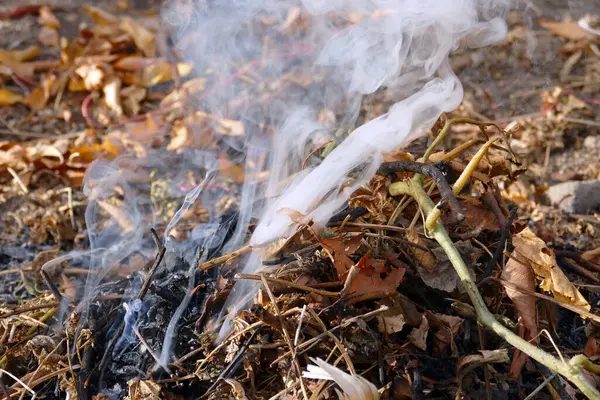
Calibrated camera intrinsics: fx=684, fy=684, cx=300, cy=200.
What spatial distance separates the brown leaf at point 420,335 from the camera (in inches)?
71.6

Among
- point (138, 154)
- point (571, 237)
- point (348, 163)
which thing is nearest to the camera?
point (348, 163)

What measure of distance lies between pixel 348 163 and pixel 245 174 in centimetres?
135

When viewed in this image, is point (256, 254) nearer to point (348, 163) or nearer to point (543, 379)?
point (348, 163)

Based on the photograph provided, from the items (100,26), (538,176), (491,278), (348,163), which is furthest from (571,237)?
(100,26)

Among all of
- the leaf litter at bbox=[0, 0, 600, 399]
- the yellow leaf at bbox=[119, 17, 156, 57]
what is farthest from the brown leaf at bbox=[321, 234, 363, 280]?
the yellow leaf at bbox=[119, 17, 156, 57]

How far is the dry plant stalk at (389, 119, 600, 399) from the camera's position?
1.53 metres

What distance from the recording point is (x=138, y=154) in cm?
360

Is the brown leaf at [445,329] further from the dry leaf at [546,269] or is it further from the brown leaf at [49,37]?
the brown leaf at [49,37]

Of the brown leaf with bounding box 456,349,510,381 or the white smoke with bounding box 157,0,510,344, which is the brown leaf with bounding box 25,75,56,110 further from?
the brown leaf with bounding box 456,349,510,381

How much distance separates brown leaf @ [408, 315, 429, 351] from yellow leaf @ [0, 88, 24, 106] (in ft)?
10.3

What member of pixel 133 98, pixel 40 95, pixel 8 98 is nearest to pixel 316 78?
pixel 133 98

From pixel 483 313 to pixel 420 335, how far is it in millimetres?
178

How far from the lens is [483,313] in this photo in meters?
1.76

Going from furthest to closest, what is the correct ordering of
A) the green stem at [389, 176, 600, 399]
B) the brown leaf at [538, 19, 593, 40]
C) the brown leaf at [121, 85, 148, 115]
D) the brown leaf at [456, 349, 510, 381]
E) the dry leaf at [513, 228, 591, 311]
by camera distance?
1. the brown leaf at [538, 19, 593, 40]
2. the brown leaf at [121, 85, 148, 115]
3. the dry leaf at [513, 228, 591, 311]
4. the brown leaf at [456, 349, 510, 381]
5. the green stem at [389, 176, 600, 399]
